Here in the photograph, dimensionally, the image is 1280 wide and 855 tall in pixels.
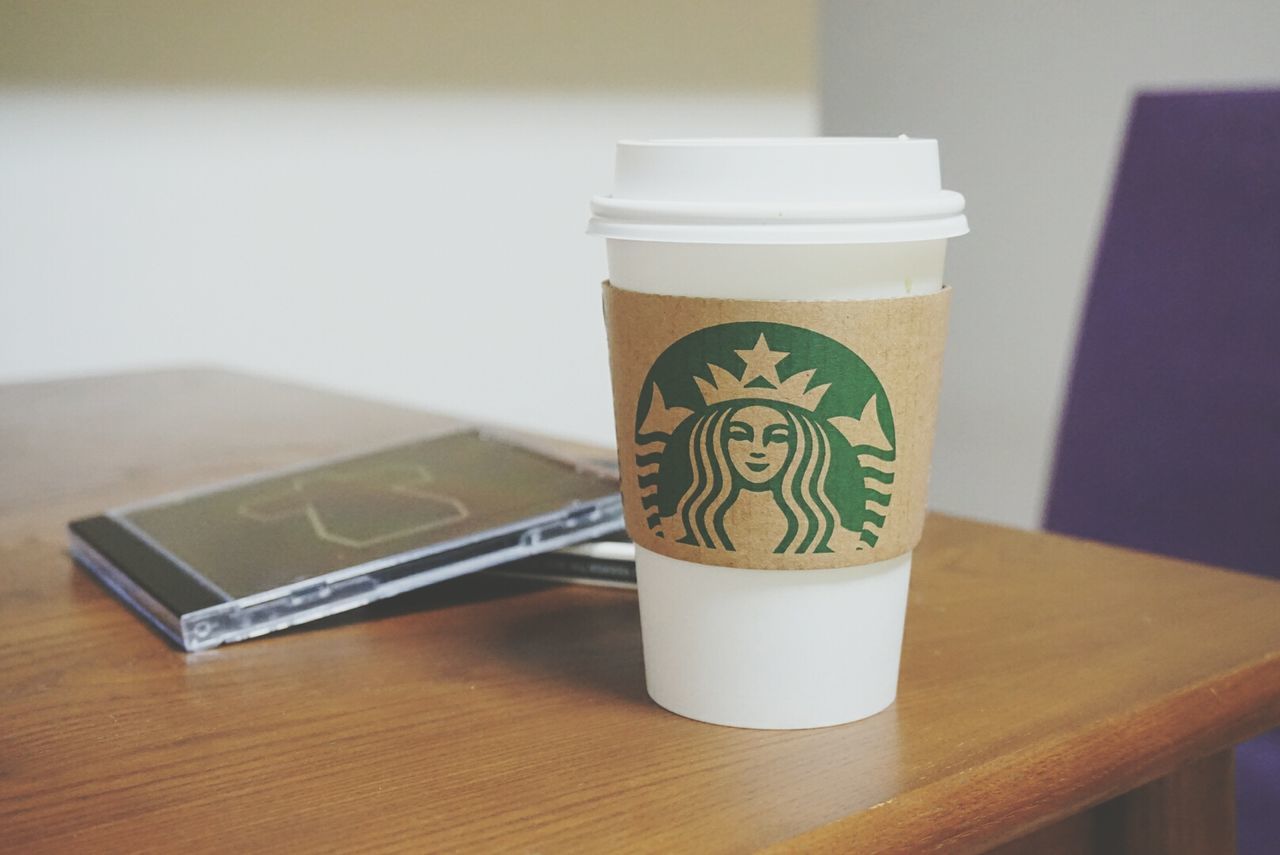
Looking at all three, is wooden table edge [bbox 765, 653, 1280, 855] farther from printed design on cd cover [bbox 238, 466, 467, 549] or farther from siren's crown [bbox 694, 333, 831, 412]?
printed design on cd cover [bbox 238, 466, 467, 549]

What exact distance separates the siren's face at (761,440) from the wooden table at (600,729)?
89 mm

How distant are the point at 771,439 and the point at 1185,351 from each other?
2.36 feet

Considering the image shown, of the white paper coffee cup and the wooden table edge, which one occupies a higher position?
the white paper coffee cup

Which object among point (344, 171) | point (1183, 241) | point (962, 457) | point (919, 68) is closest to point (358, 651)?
point (1183, 241)

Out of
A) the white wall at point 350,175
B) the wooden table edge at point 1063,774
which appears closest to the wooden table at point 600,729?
the wooden table edge at point 1063,774

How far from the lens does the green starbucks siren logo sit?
1.28ft

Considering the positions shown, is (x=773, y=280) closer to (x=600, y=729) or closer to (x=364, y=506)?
(x=600, y=729)

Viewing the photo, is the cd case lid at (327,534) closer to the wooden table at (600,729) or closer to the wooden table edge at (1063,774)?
the wooden table at (600,729)

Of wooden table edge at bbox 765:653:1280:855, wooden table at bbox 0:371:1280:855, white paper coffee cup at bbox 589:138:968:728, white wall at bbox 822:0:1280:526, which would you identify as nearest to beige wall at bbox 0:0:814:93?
white wall at bbox 822:0:1280:526

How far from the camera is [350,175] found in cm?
173

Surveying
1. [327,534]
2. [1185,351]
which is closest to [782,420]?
[327,534]

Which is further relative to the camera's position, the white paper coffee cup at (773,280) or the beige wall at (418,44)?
the beige wall at (418,44)

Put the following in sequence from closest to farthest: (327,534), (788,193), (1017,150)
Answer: (788,193)
(327,534)
(1017,150)

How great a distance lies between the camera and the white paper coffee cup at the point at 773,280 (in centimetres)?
38
